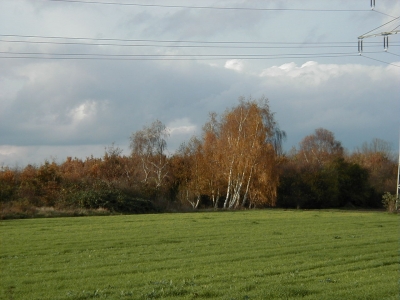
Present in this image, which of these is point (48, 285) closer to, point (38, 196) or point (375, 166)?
point (38, 196)

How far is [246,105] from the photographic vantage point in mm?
62281

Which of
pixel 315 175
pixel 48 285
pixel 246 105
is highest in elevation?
pixel 246 105

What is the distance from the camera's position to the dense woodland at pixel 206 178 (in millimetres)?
50875

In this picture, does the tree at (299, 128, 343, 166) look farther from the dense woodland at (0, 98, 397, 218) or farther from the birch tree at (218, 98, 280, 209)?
the birch tree at (218, 98, 280, 209)

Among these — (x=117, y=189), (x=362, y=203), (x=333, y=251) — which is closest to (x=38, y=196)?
(x=117, y=189)

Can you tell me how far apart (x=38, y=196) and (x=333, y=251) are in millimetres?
39621

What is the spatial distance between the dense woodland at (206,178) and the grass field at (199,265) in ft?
76.7

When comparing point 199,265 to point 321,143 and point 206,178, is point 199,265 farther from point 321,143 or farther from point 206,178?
point 321,143

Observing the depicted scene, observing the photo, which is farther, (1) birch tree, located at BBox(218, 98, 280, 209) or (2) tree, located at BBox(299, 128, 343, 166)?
(2) tree, located at BBox(299, 128, 343, 166)

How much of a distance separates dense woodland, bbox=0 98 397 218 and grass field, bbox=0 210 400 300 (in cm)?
2339

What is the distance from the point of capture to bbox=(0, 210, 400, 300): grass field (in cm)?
1116

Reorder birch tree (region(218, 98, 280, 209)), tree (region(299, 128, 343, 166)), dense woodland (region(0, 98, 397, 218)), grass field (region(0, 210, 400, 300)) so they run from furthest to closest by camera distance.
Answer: tree (region(299, 128, 343, 166))
birch tree (region(218, 98, 280, 209))
dense woodland (region(0, 98, 397, 218))
grass field (region(0, 210, 400, 300))

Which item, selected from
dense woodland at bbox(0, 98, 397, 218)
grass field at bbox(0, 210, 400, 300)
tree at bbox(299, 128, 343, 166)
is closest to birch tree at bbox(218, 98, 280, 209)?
dense woodland at bbox(0, 98, 397, 218)

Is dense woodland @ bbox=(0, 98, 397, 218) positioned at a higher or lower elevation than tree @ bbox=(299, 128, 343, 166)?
lower
